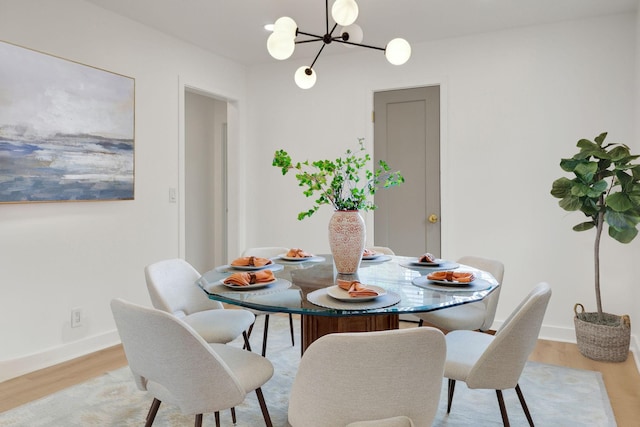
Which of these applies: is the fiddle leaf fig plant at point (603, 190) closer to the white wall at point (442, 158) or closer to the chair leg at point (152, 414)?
the white wall at point (442, 158)

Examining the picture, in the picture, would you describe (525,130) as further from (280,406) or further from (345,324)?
(280,406)

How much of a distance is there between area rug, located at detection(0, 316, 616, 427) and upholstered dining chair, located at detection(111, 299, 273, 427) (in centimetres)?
83

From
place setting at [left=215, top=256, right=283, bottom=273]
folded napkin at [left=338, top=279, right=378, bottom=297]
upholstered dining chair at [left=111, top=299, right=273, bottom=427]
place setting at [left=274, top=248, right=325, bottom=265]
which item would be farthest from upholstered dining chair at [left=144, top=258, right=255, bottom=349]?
folded napkin at [left=338, top=279, right=378, bottom=297]

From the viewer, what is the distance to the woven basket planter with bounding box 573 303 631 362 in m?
3.01

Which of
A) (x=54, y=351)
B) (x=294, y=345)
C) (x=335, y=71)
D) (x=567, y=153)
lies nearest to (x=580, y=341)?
(x=567, y=153)

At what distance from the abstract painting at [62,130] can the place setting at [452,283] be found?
2459mm

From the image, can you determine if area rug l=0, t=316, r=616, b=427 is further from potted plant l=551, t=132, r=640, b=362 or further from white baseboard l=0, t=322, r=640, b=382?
white baseboard l=0, t=322, r=640, b=382

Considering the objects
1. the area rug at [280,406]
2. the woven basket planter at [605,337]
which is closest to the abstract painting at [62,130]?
the area rug at [280,406]

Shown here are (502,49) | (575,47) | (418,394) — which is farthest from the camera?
(502,49)

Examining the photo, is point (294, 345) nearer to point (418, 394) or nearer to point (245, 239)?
point (245, 239)

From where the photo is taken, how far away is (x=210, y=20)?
354 centimetres

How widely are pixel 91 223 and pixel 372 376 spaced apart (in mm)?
2766

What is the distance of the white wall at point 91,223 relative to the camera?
111 inches

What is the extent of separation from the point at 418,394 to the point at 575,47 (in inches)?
133
